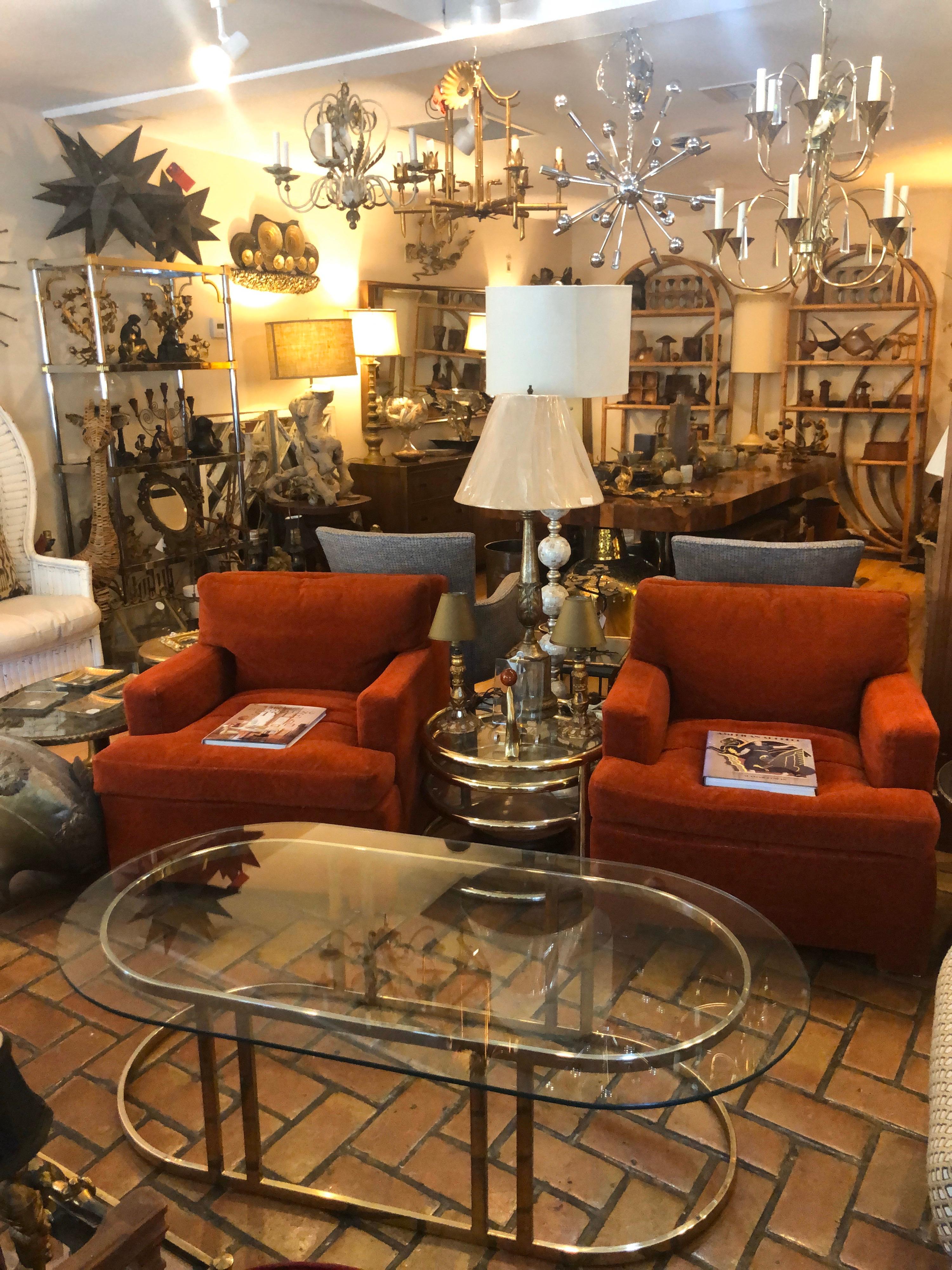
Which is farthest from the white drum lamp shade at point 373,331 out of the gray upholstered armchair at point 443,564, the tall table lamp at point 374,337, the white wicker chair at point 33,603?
the gray upholstered armchair at point 443,564

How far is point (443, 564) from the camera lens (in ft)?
11.2

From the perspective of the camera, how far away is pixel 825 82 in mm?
2789

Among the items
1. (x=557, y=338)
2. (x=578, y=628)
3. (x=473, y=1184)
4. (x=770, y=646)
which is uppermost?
(x=557, y=338)

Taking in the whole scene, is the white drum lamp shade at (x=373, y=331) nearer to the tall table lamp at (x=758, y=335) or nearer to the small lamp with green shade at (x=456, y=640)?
the tall table lamp at (x=758, y=335)

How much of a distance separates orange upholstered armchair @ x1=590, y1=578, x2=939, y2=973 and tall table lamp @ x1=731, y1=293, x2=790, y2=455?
185 inches

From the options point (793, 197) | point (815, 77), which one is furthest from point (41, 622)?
point (815, 77)

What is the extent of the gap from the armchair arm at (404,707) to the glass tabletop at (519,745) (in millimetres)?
83

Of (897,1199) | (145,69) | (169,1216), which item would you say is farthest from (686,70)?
(169,1216)

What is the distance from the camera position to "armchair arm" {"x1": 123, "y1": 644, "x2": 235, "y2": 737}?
2.94 meters

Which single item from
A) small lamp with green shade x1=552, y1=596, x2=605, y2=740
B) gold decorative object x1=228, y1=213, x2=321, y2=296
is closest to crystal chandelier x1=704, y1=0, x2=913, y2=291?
small lamp with green shade x1=552, y1=596, x2=605, y2=740

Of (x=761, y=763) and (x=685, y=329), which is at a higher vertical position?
(x=685, y=329)

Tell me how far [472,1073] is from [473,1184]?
0.36 metres

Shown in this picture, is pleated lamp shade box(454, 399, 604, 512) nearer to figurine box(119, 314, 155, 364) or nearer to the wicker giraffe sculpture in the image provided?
the wicker giraffe sculpture

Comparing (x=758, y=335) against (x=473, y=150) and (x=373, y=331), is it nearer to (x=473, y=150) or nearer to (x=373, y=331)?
(x=373, y=331)
